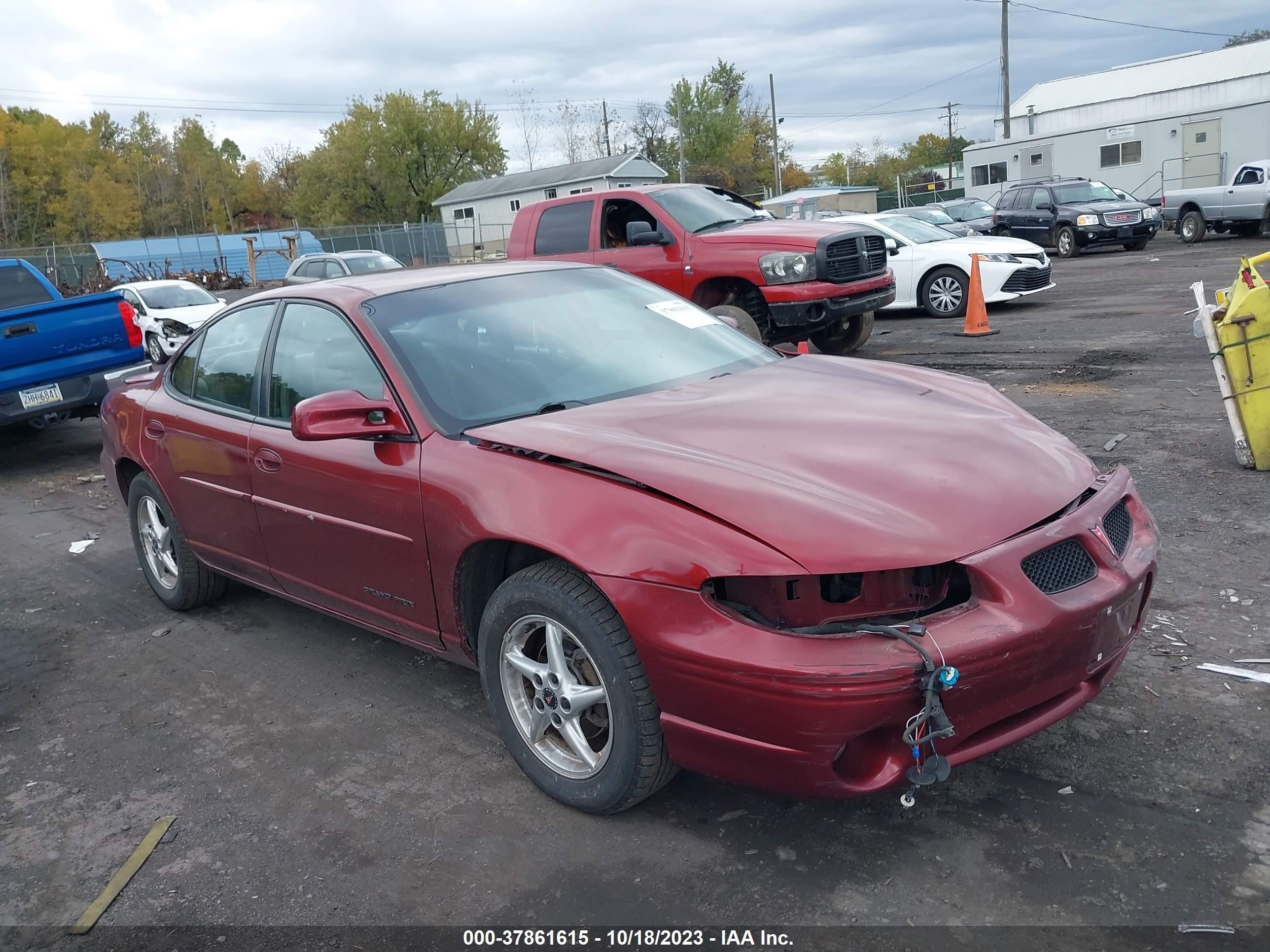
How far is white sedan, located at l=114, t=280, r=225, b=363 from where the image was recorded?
17141 mm

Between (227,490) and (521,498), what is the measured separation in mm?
1960

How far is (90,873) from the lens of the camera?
3.04m

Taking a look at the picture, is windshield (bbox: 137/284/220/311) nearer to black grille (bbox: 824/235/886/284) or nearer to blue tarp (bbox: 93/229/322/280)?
black grille (bbox: 824/235/886/284)

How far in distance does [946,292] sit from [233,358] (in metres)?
11.7

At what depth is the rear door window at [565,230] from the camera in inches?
426

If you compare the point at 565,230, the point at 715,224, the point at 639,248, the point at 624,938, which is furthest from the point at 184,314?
the point at 624,938

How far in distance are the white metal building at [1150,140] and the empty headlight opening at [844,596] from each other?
33.6 metres

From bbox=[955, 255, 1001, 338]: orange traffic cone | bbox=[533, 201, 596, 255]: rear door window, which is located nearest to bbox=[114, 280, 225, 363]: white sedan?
bbox=[533, 201, 596, 255]: rear door window

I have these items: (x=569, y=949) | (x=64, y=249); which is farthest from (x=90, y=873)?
(x=64, y=249)

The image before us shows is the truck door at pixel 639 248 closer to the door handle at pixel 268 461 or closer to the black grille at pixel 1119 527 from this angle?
the door handle at pixel 268 461

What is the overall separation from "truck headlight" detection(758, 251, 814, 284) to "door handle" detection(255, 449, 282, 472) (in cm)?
647

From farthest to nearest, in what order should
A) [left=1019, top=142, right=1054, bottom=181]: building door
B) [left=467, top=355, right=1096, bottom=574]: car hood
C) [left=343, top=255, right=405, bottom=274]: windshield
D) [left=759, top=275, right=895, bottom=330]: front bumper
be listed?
[left=1019, top=142, right=1054, bottom=181]: building door, [left=343, top=255, right=405, bottom=274]: windshield, [left=759, top=275, right=895, bottom=330]: front bumper, [left=467, top=355, right=1096, bottom=574]: car hood

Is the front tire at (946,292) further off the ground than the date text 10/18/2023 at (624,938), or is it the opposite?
the front tire at (946,292)

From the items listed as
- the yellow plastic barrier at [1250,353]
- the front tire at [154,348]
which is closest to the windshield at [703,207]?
the yellow plastic barrier at [1250,353]
